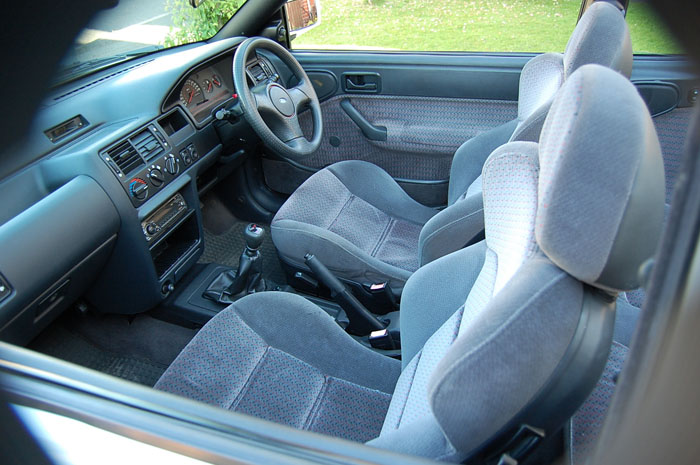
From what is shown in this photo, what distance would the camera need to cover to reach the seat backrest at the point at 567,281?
2.09 ft

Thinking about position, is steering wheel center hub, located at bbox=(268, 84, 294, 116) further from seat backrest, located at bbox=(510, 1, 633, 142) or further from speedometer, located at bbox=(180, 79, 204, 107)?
seat backrest, located at bbox=(510, 1, 633, 142)

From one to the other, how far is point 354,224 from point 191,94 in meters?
0.81

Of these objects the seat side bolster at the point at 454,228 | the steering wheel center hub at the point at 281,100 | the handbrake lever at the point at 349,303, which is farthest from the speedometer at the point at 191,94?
the seat side bolster at the point at 454,228

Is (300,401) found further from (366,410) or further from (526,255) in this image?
(526,255)

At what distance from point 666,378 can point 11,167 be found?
151 cm

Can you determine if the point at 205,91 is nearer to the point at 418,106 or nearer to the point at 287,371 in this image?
the point at 418,106

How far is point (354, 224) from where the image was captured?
6.82 feet

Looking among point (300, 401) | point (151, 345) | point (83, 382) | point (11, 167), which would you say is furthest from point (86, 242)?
point (83, 382)

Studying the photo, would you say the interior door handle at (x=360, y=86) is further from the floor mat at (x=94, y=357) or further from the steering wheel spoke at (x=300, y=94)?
the floor mat at (x=94, y=357)

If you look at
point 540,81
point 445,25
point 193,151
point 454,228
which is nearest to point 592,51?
point 540,81

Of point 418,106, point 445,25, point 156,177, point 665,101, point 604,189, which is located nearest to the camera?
point 604,189

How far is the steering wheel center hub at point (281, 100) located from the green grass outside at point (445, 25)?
1.89 ft

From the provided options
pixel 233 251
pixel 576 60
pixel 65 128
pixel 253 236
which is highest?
pixel 576 60

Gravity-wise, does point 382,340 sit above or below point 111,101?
below
